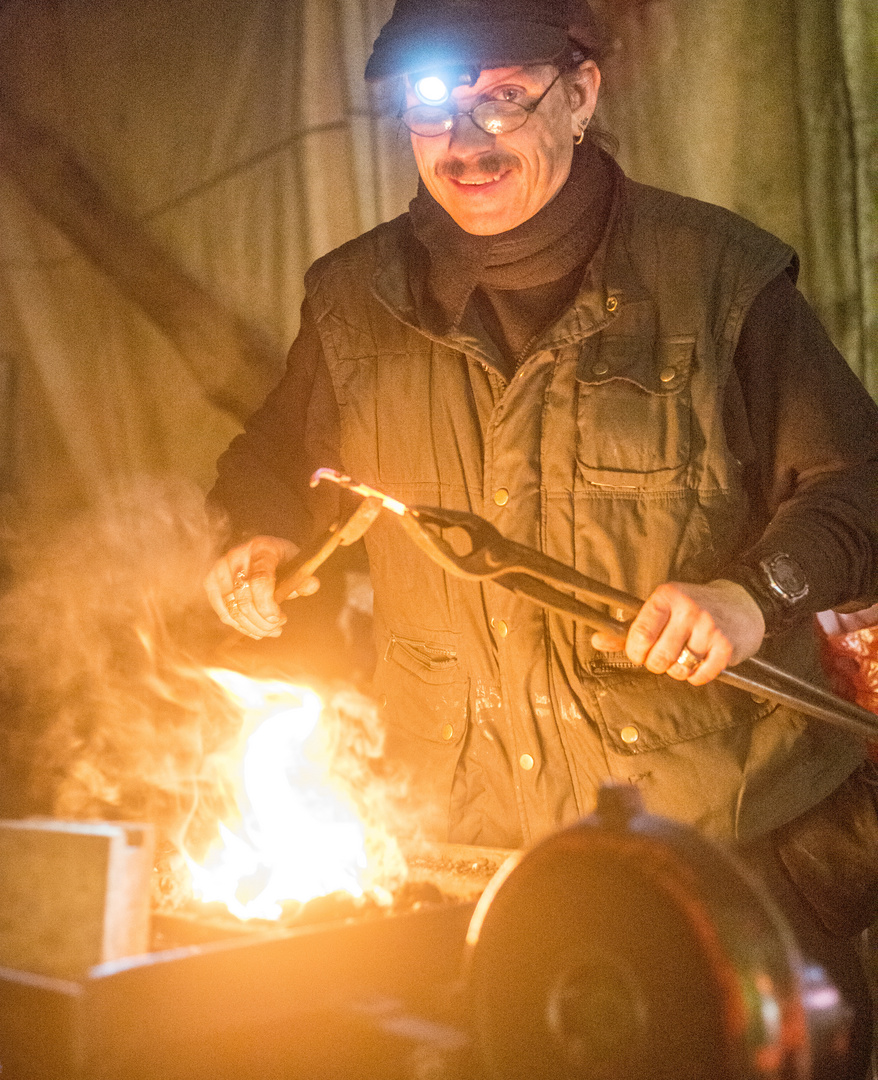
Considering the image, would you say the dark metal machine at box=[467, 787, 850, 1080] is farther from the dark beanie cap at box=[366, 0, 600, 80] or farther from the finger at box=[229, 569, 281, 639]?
the dark beanie cap at box=[366, 0, 600, 80]

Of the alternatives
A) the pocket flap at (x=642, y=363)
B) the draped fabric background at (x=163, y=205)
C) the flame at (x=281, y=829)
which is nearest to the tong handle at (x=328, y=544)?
the flame at (x=281, y=829)

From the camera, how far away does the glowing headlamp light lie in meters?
2.32

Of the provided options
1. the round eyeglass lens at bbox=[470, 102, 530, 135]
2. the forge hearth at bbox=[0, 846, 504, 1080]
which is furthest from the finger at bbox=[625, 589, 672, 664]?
the round eyeglass lens at bbox=[470, 102, 530, 135]

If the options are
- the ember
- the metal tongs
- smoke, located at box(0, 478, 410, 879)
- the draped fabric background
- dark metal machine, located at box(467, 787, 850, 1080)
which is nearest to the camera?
dark metal machine, located at box(467, 787, 850, 1080)

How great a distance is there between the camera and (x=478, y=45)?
2.27 meters

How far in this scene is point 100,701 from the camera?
353cm

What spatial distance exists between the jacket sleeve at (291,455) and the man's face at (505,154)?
55 centimetres

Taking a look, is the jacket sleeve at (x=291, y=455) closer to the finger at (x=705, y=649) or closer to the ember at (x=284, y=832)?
the ember at (x=284, y=832)

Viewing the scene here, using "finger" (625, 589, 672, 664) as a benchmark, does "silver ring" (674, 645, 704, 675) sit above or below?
below

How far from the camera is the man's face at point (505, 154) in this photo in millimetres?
2357

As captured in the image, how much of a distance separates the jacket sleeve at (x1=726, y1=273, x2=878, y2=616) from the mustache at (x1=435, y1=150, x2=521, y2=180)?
23.8 inches

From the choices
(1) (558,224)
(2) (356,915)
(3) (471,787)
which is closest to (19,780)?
(3) (471,787)

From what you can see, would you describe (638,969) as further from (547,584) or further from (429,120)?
(429,120)

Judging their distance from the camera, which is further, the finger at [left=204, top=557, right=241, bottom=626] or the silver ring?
the finger at [left=204, top=557, right=241, bottom=626]
